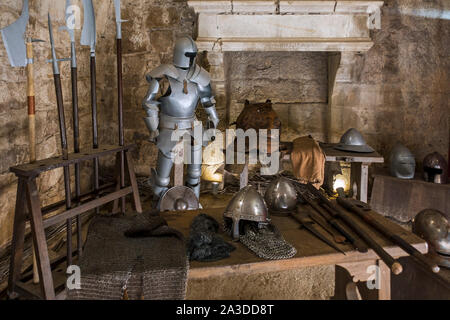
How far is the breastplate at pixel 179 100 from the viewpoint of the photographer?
10.8 ft

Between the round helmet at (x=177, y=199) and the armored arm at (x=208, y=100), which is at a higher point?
the armored arm at (x=208, y=100)

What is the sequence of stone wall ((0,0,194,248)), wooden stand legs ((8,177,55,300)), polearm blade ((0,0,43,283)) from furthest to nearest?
stone wall ((0,0,194,248)), polearm blade ((0,0,43,283)), wooden stand legs ((8,177,55,300))

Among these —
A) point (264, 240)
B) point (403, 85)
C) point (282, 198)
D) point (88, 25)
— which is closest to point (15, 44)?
point (88, 25)

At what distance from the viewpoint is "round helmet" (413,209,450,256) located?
2566 millimetres

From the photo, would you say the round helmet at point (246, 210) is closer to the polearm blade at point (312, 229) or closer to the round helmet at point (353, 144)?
the polearm blade at point (312, 229)

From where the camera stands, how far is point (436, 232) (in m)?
2.61

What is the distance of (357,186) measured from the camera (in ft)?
12.6

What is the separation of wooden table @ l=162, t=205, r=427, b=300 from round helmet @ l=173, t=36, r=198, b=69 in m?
1.70

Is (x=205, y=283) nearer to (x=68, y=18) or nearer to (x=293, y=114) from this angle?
(x=68, y=18)

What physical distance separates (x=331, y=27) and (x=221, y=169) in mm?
1866

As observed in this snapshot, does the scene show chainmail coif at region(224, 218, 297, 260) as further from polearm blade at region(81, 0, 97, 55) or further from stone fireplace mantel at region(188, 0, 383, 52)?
stone fireplace mantel at region(188, 0, 383, 52)

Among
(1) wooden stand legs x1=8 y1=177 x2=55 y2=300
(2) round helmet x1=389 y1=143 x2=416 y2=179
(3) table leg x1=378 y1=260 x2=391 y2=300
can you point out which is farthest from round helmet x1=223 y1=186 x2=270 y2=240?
(2) round helmet x1=389 y1=143 x2=416 y2=179

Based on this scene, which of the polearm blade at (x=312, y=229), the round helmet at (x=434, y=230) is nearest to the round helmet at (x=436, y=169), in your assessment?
the round helmet at (x=434, y=230)

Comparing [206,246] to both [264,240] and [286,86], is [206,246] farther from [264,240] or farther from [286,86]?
[286,86]
